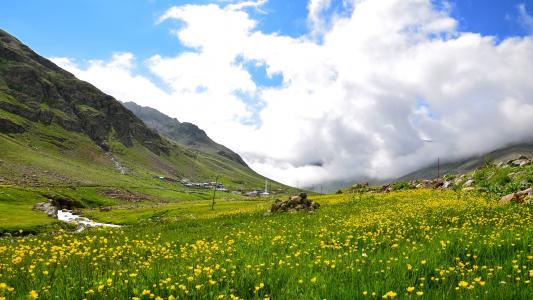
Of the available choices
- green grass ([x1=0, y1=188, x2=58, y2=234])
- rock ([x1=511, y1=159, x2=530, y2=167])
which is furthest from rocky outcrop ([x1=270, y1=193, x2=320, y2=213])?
rock ([x1=511, y1=159, x2=530, y2=167])

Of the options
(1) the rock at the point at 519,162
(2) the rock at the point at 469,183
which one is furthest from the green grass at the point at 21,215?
(1) the rock at the point at 519,162

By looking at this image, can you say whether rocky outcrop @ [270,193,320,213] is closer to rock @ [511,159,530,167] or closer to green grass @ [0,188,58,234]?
green grass @ [0,188,58,234]

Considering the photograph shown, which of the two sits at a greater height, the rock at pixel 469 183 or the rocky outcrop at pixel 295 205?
the rock at pixel 469 183

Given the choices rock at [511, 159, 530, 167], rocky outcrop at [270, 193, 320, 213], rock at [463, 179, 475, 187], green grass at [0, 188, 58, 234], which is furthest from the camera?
green grass at [0, 188, 58, 234]

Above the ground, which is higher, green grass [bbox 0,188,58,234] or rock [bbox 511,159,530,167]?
rock [bbox 511,159,530,167]

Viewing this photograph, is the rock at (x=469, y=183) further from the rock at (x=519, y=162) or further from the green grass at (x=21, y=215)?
the green grass at (x=21, y=215)

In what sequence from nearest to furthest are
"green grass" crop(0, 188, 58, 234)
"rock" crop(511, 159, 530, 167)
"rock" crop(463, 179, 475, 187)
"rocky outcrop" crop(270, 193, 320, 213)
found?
"rocky outcrop" crop(270, 193, 320, 213), "rock" crop(463, 179, 475, 187), "rock" crop(511, 159, 530, 167), "green grass" crop(0, 188, 58, 234)

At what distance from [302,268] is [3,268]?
8.12 m

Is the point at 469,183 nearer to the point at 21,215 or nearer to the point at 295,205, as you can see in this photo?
the point at 295,205

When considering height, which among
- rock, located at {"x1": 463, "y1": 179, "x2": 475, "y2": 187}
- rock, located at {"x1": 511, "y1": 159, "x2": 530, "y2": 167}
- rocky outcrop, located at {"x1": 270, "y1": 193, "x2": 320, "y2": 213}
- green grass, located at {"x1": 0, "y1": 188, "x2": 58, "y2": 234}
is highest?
rock, located at {"x1": 511, "y1": 159, "x2": 530, "y2": 167}

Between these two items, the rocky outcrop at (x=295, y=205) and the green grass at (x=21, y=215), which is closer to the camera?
the rocky outcrop at (x=295, y=205)

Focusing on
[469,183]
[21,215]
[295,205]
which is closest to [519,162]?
[469,183]

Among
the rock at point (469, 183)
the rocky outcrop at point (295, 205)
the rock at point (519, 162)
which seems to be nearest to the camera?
the rocky outcrop at point (295, 205)

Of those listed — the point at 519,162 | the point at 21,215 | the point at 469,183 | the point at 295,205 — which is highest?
the point at 519,162
